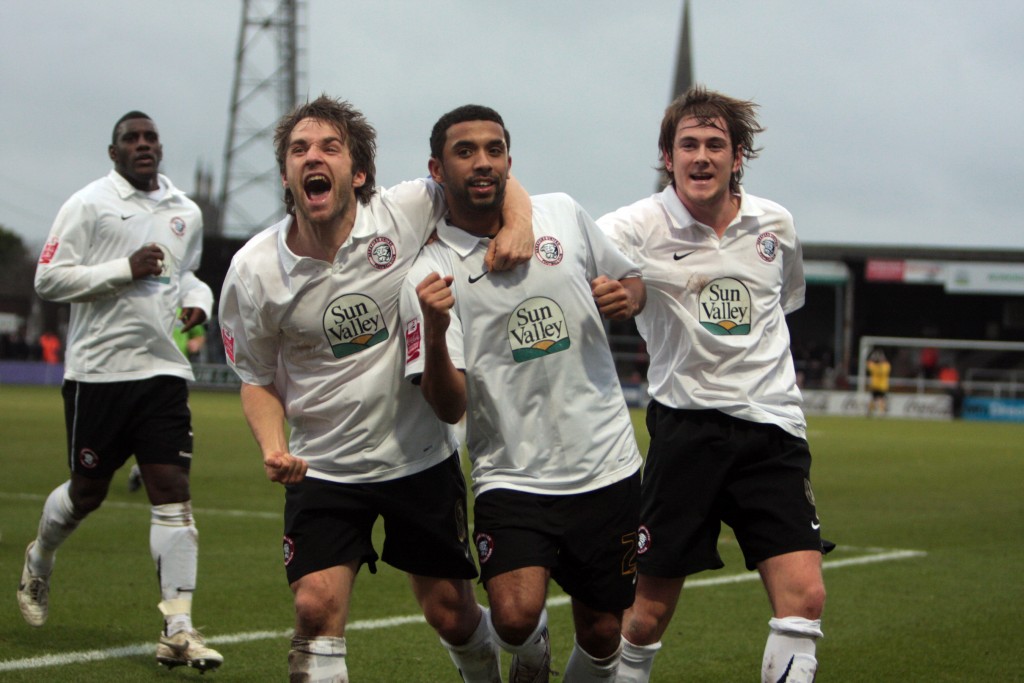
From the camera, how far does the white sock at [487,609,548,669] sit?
4668mm

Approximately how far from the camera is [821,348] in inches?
2071

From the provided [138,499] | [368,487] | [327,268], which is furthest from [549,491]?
[138,499]

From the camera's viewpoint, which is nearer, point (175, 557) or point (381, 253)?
point (381, 253)

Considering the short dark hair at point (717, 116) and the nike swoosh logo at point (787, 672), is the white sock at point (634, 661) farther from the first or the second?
the short dark hair at point (717, 116)

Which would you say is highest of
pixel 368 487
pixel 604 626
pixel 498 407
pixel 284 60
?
pixel 284 60

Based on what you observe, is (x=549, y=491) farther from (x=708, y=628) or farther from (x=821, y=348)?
(x=821, y=348)

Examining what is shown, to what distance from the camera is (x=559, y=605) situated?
7723mm

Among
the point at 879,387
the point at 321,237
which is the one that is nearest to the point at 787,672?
the point at 321,237

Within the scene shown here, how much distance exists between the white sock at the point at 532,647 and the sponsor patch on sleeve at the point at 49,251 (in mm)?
3299

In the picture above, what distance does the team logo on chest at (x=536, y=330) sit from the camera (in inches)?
183

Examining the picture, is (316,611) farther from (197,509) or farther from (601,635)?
(197,509)

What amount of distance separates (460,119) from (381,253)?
1.86 ft

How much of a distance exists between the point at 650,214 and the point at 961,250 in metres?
A: 49.2

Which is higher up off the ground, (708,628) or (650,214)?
(650,214)
